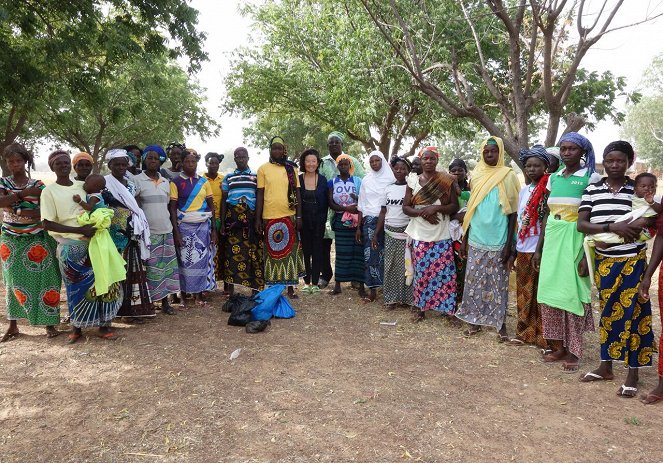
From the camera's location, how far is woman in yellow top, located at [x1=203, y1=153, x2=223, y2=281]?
20.7 feet

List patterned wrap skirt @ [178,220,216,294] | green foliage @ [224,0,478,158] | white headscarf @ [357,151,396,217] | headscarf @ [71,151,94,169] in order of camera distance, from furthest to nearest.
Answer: green foliage @ [224,0,478,158], white headscarf @ [357,151,396,217], patterned wrap skirt @ [178,220,216,294], headscarf @ [71,151,94,169]

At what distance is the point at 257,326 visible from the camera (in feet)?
16.6

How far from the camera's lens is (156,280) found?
550 centimetres

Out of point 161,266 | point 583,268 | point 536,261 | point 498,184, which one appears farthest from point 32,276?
point 583,268

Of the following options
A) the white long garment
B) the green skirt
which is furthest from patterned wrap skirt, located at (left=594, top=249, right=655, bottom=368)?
the white long garment

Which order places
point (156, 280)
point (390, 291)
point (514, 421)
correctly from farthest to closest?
1. point (390, 291)
2. point (156, 280)
3. point (514, 421)

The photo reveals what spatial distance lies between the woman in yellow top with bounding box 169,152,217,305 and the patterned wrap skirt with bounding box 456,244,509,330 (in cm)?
305

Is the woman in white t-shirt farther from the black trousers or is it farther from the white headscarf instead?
the black trousers

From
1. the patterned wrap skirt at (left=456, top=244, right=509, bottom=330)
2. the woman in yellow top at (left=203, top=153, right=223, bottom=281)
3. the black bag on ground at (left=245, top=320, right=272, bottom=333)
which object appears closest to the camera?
the patterned wrap skirt at (left=456, top=244, right=509, bottom=330)

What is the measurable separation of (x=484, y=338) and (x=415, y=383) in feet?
4.72

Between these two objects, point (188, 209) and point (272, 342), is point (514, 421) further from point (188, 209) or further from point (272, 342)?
point (188, 209)

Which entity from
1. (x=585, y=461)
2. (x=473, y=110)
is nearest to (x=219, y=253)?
(x=473, y=110)

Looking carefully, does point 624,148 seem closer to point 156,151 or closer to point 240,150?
point 240,150

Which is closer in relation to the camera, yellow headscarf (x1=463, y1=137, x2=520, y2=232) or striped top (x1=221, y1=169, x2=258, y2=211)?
yellow headscarf (x1=463, y1=137, x2=520, y2=232)
